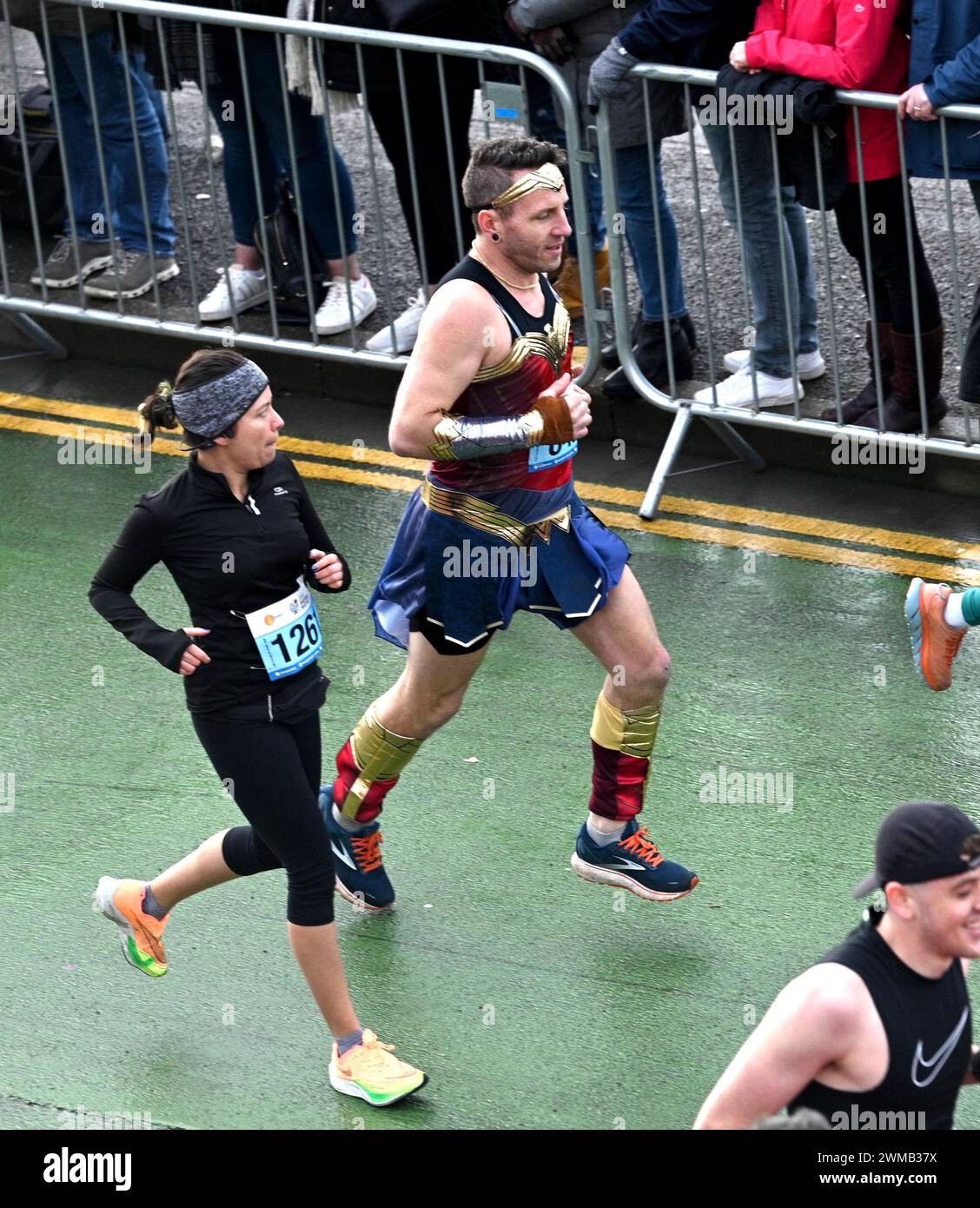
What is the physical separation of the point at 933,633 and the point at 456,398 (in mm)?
1963

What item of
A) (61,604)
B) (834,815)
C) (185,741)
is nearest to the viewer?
(834,815)

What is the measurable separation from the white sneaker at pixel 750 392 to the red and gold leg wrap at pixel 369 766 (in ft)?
9.39

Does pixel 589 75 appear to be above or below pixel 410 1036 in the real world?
above

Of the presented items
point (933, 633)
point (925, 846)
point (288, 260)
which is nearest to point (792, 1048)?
point (925, 846)

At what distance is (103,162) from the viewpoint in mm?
9383

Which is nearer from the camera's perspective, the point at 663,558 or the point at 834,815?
the point at 834,815

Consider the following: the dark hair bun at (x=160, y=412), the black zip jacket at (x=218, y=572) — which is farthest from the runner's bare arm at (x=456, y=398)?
the dark hair bun at (x=160, y=412)

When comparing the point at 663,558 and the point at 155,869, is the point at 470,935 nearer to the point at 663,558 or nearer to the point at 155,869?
the point at 155,869

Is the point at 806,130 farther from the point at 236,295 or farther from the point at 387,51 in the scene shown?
the point at 236,295

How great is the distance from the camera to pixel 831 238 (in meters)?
10.2

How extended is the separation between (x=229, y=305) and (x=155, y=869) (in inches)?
154

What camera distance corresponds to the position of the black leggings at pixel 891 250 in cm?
770

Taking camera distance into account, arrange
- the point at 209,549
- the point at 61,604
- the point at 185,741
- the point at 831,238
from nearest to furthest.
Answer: the point at 209,549, the point at 185,741, the point at 61,604, the point at 831,238

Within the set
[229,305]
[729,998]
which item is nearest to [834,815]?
[729,998]
